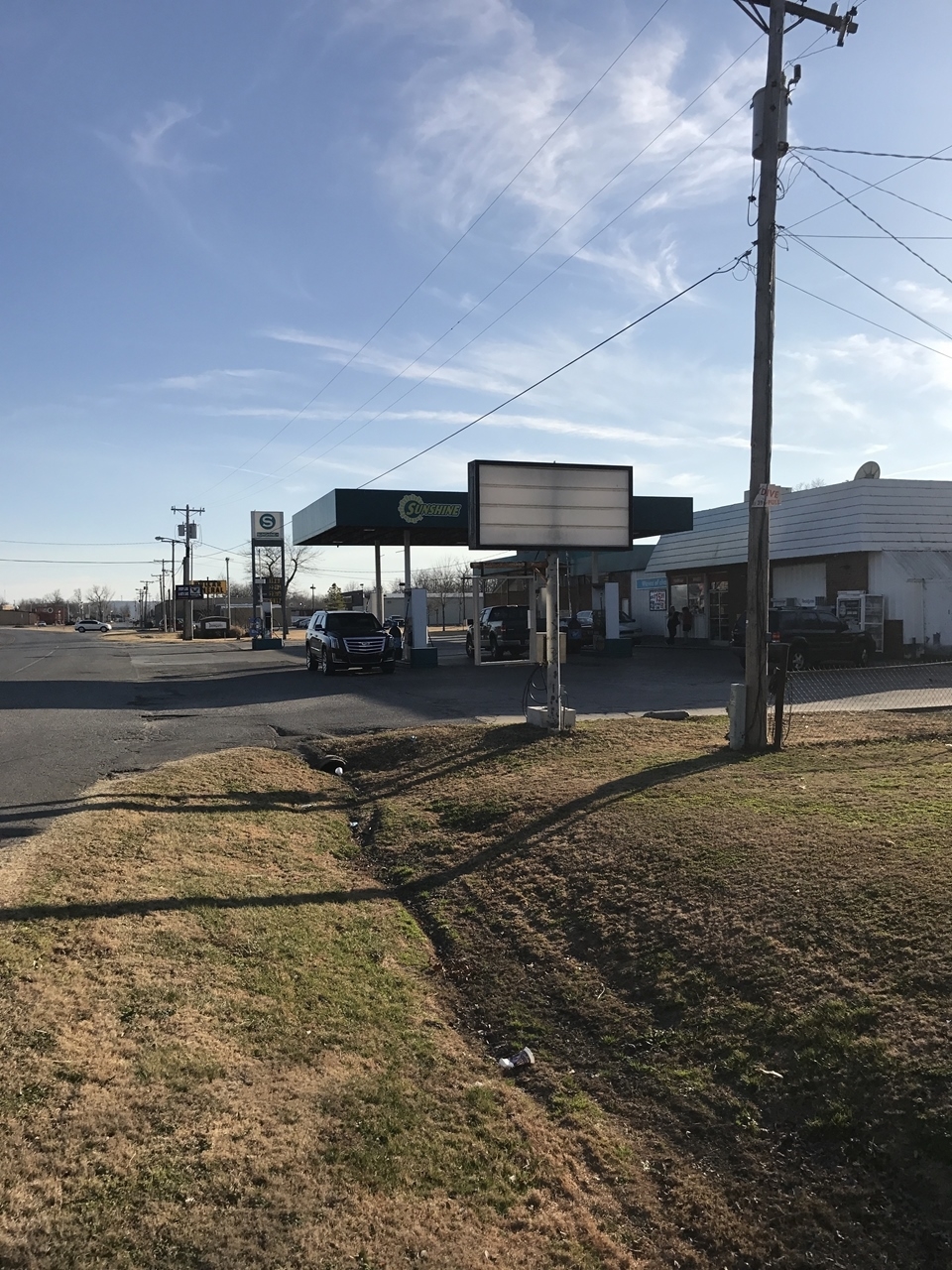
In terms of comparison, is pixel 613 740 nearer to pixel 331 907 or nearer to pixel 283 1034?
pixel 331 907

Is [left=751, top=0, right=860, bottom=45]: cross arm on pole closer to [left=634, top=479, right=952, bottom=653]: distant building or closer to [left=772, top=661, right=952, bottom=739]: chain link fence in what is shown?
[left=772, top=661, right=952, bottom=739]: chain link fence

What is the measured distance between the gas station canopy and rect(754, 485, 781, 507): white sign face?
631 inches

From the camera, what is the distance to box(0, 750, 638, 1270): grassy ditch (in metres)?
3.24

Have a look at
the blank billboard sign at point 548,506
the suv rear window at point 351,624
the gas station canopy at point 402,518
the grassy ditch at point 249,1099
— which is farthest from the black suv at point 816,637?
the grassy ditch at point 249,1099

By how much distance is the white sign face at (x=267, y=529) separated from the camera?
175ft

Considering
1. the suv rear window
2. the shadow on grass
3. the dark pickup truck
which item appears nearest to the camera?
the shadow on grass

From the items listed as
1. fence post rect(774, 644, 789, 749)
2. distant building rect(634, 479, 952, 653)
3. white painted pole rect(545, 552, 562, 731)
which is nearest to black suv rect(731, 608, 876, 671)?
distant building rect(634, 479, 952, 653)

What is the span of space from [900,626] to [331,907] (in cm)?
2595

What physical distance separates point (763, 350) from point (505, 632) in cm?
2019

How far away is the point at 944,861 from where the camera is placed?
5988 mm

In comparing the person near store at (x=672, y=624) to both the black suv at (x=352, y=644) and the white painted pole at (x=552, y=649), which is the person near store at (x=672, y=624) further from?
the white painted pole at (x=552, y=649)

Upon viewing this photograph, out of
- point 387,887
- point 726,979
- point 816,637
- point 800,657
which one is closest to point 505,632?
point 800,657

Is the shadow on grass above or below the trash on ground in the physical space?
above

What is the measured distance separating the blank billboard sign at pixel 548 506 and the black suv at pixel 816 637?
41.4ft
